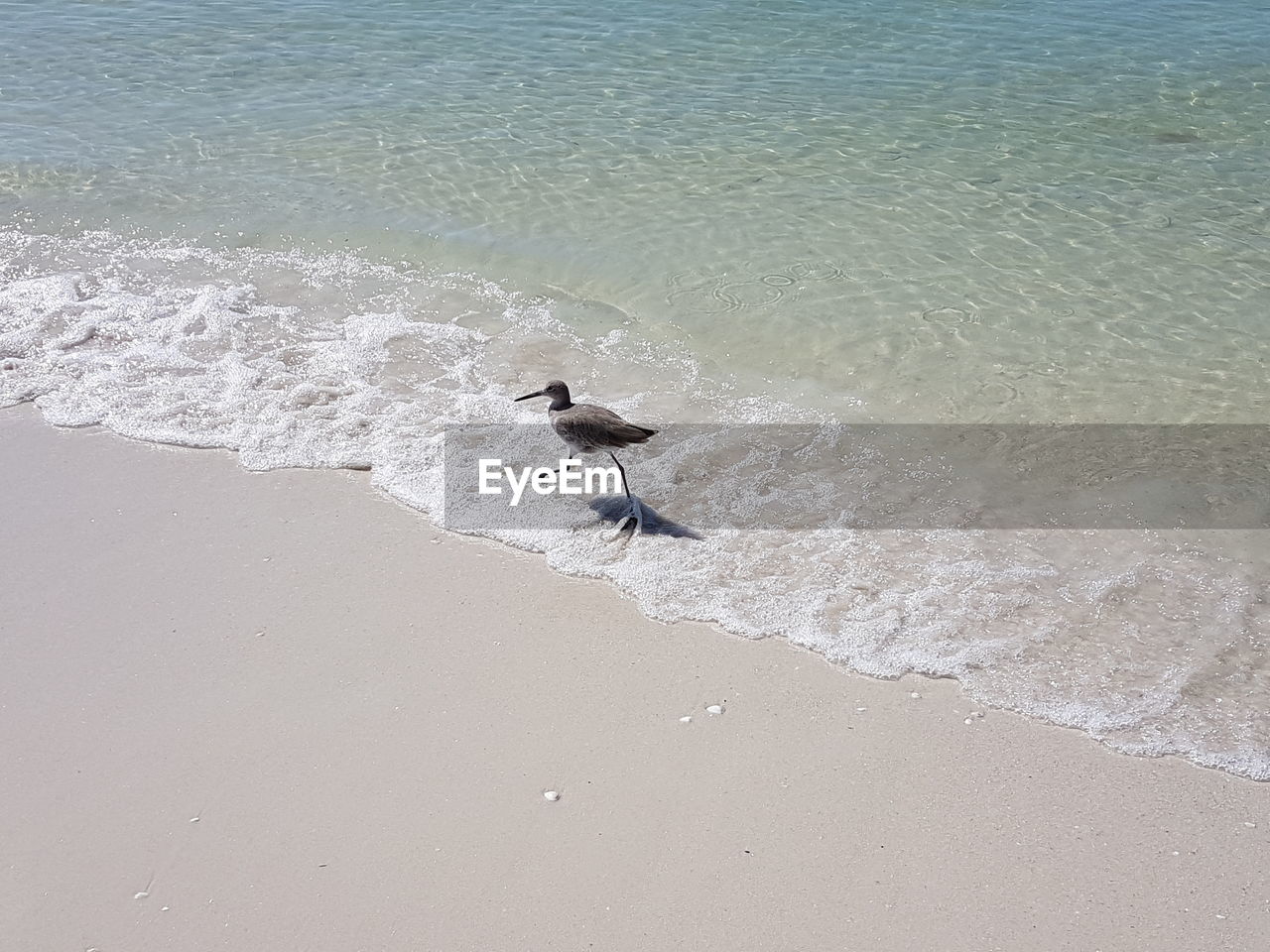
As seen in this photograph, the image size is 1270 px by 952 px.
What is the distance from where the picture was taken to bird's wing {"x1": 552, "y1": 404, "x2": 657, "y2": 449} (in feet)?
21.1

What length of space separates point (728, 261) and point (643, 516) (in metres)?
3.78

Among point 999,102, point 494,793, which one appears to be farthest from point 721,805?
point 999,102

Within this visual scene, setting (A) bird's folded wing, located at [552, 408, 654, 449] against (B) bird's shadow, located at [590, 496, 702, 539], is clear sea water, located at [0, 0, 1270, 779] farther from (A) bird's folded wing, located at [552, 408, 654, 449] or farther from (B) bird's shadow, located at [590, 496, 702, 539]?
(A) bird's folded wing, located at [552, 408, 654, 449]

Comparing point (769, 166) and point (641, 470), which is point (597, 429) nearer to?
point (641, 470)

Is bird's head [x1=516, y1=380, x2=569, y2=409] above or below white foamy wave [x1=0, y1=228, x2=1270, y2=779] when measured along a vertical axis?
above

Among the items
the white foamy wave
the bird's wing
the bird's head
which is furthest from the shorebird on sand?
the white foamy wave

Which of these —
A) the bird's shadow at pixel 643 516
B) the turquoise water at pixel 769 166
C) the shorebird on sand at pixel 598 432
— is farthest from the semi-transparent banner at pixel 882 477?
the turquoise water at pixel 769 166

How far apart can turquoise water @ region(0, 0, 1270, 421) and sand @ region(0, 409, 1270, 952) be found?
3.20 metres

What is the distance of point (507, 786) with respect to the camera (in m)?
4.73

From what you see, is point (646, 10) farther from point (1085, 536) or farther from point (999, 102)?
point (1085, 536)

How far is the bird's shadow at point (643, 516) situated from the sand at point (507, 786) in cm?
64

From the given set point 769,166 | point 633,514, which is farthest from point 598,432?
point 769,166

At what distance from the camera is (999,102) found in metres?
→ 12.5

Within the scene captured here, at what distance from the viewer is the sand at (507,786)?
418cm
